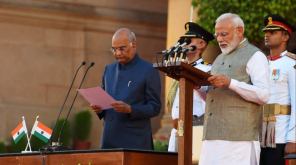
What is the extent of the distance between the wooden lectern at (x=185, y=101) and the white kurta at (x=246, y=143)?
11.1 inches

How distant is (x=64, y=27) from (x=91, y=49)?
0.66 m

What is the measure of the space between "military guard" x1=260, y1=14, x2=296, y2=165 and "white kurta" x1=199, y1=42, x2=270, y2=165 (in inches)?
29.7

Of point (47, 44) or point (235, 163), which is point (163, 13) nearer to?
point (47, 44)

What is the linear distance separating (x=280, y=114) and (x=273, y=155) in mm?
362

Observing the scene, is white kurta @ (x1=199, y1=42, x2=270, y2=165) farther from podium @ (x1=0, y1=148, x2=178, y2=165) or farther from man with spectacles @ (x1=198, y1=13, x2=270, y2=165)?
podium @ (x1=0, y1=148, x2=178, y2=165)

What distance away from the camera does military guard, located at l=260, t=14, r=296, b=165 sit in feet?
16.6

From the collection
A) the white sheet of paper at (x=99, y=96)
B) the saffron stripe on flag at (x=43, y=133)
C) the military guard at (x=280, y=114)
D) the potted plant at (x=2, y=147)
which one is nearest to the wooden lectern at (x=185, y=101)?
the white sheet of paper at (x=99, y=96)

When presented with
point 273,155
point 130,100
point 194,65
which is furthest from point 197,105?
point 273,155

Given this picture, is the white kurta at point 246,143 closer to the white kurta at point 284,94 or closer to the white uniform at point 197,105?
the white kurta at point 284,94

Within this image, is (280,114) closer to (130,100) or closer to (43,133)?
(130,100)

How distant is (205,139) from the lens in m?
4.42

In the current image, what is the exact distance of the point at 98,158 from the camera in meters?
4.62

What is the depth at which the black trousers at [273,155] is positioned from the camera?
505 centimetres

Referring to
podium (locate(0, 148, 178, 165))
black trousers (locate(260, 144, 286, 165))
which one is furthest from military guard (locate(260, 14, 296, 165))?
podium (locate(0, 148, 178, 165))
